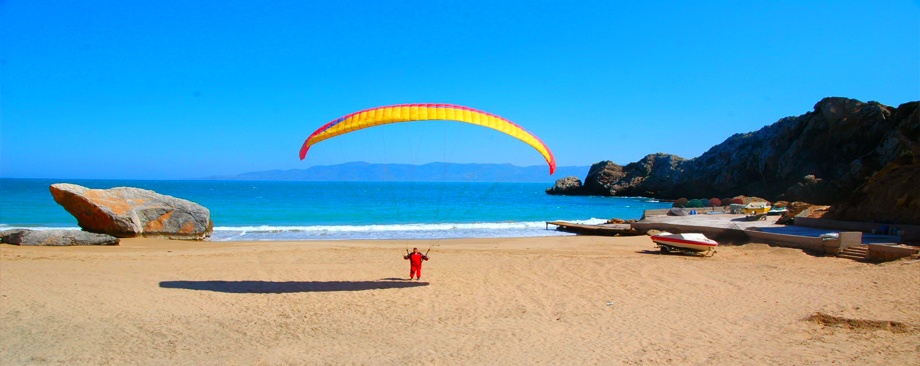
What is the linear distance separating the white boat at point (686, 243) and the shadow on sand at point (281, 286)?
27.8 feet

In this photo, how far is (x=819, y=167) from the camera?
1833 inches

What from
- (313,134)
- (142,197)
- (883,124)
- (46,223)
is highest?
(883,124)

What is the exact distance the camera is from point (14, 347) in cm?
648

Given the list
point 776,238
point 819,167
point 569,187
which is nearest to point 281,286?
point 776,238

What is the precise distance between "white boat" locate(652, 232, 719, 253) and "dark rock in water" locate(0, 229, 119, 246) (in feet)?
57.5

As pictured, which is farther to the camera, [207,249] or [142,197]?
[142,197]

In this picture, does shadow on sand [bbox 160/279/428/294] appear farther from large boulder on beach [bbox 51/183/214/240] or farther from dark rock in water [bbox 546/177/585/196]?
dark rock in water [bbox 546/177/585/196]

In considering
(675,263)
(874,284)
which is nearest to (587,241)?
(675,263)

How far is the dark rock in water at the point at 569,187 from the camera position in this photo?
273 feet

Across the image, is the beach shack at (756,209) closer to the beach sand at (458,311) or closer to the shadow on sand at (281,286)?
the beach sand at (458,311)

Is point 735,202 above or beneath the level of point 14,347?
above

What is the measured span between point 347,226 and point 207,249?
10531 millimetres

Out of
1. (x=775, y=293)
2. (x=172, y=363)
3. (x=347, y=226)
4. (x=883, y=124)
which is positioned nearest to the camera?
(x=172, y=363)

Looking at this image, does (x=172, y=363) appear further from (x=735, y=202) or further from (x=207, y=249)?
(x=735, y=202)
